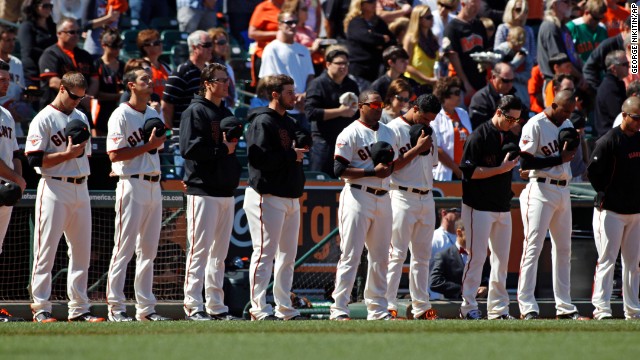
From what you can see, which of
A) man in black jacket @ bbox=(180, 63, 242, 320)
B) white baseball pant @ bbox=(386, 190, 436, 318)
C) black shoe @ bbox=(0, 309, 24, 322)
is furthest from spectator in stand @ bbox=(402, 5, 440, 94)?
black shoe @ bbox=(0, 309, 24, 322)

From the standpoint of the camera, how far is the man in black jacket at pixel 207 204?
1105 cm

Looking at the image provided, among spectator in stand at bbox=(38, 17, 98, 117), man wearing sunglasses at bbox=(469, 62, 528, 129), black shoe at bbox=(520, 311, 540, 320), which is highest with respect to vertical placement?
spectator in stand at bbox=(38, 17, 98, 117)

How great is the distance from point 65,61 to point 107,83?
1.82 feet

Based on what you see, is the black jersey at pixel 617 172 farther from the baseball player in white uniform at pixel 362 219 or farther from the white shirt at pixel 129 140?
the white shirt at pixel 129 140

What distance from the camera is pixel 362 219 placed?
11.4m

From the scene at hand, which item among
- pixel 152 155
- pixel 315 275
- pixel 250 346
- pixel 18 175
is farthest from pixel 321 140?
pixel 250 346

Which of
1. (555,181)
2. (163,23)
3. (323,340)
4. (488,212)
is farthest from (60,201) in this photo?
(163,23)

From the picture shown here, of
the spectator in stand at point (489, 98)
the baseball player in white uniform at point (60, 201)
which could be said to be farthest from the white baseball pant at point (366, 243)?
the spectator in stand at point (489, 98)

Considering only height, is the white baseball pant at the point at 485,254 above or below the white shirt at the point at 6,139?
below

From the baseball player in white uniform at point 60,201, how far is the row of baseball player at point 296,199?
13mm

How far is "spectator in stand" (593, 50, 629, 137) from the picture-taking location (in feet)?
52.0

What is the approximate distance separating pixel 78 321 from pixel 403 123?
12.3ft

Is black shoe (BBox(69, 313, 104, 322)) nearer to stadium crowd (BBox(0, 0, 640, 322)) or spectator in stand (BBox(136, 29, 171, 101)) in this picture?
stadium crowd (BBox(0, 0, 640, 322))

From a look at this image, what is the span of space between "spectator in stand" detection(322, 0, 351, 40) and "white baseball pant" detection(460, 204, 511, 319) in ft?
18.2
